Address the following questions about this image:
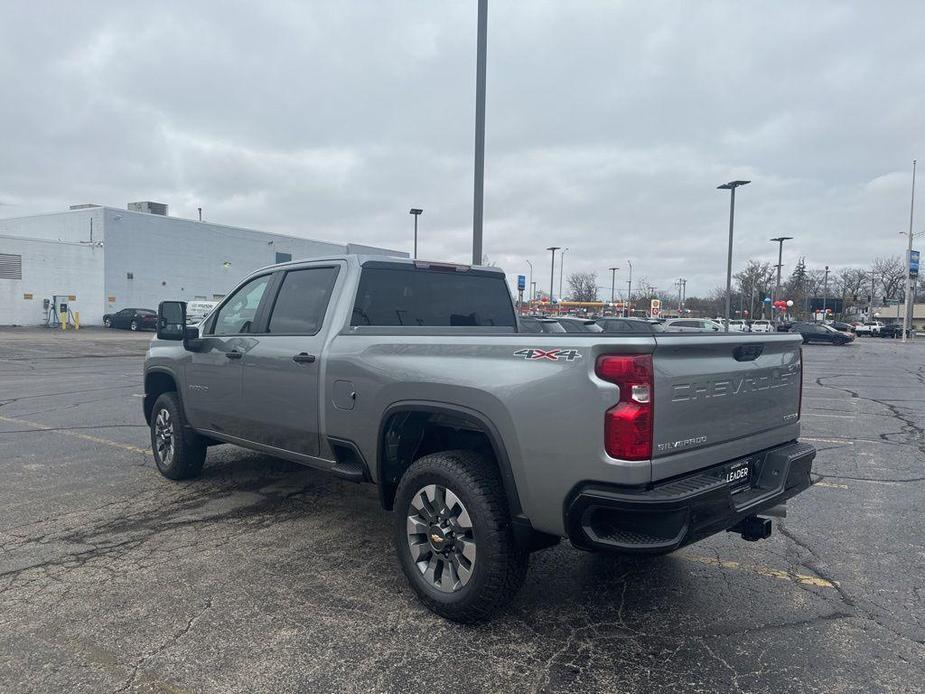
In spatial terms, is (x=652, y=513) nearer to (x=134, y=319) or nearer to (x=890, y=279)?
(x=134, y=319)

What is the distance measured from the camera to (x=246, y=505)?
18.4 feet

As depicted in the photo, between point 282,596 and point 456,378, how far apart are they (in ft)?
5.36

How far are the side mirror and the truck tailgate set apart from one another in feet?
13.8

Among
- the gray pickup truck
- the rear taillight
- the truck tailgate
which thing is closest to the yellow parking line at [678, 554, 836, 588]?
the gray pickup truck

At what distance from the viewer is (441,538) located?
3635 millimetres

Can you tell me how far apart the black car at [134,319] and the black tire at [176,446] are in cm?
3590

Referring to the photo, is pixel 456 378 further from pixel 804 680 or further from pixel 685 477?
pixel 804 680

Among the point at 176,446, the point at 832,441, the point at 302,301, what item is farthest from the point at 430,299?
the point at 832,441

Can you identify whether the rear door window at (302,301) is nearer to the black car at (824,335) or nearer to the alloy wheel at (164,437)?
the alloy wheel at (164,437)

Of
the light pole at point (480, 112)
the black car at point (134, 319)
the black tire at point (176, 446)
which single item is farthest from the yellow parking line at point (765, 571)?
the black car at point (134, 319)

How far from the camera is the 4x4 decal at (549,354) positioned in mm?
3076

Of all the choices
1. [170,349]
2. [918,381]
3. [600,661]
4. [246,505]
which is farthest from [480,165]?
[918,381]

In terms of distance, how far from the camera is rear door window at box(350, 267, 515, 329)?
4.78 meters

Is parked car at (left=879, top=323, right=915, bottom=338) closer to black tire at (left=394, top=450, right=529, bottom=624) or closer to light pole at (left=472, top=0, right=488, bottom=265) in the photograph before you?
light pole at (left=472, top=0, right=488, bottom=265)
